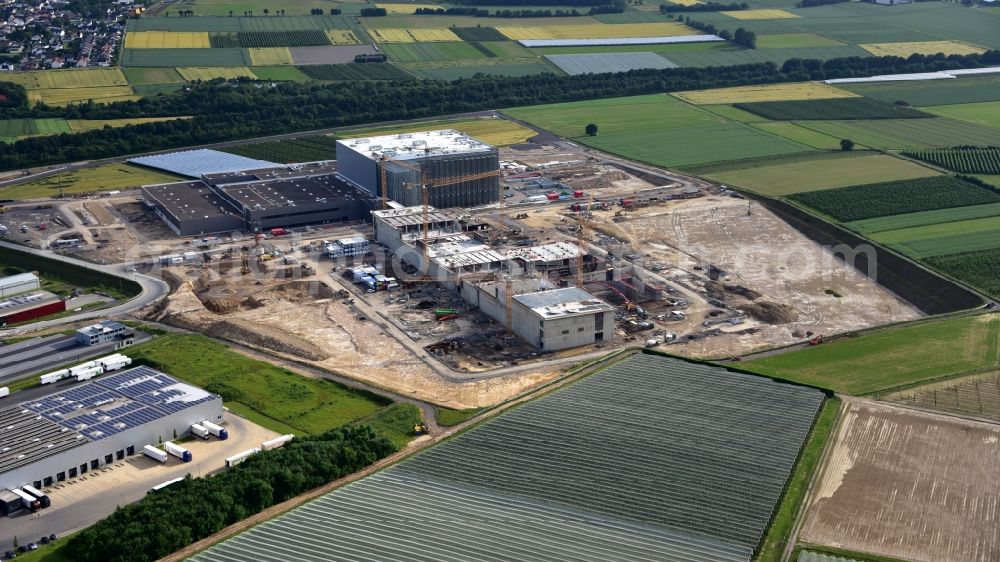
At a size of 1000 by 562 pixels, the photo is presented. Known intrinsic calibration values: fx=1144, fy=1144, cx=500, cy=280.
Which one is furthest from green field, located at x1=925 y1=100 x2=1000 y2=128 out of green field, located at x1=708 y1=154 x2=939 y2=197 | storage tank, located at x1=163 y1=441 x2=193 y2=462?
storage tank, located at x1=163 y1=441 x2=193 y2=462

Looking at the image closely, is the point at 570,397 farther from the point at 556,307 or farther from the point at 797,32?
the point at 797,32

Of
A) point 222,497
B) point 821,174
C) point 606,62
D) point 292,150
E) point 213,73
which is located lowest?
point 222,497

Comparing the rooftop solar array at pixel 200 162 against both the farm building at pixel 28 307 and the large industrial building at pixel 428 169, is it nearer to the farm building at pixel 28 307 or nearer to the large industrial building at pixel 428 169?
the large industrial building at pixel 428 169

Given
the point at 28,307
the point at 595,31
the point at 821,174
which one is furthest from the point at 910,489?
the point at 595,31

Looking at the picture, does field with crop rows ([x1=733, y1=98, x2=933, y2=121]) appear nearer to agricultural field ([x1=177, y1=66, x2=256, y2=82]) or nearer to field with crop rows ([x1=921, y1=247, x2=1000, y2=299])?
field with crop rows ([x1=921, y1=247, x2=1000, y2=299])

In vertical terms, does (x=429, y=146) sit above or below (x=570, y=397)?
above

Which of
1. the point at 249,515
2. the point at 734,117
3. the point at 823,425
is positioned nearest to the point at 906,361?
the point at 823,425

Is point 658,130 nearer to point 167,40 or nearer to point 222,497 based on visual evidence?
point 167,40

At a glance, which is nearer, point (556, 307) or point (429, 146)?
point (556, 307)
